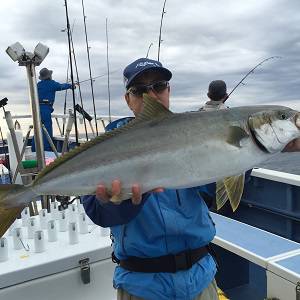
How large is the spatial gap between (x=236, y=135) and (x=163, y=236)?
71 cm

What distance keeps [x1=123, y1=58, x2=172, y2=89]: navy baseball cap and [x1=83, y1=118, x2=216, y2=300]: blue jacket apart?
0.73 meters

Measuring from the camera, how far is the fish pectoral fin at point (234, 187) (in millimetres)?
2041

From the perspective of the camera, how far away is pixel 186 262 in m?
2.29

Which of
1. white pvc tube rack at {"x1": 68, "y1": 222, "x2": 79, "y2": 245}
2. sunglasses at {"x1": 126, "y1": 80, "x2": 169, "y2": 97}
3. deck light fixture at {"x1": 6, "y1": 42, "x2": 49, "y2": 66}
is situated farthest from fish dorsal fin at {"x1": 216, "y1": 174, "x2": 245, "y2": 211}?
deck light fixture at {"x1": 6, "y1": 42, "x2": 49, "y2": 66}

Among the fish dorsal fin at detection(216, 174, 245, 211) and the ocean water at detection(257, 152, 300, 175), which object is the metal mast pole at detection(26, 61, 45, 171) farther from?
the ocean water at detection(257, 152, 300, 175)

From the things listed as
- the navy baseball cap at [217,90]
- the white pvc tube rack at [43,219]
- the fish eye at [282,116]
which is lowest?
the white pvc tube rack at [43,219]

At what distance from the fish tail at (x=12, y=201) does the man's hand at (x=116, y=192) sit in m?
0.39

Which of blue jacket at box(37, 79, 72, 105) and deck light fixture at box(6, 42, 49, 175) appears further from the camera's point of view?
blue jacket at box(37, 79, 72, 105)

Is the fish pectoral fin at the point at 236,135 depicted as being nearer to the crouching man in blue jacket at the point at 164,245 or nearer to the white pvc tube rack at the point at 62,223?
the crouching man in blue jacket at the point at 164,245

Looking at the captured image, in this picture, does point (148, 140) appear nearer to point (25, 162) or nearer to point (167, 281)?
point (167, 281)

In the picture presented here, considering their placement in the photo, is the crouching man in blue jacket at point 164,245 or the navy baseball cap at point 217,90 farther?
the navy baseball cap at point 217,90

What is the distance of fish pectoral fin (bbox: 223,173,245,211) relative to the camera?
6.70 feet

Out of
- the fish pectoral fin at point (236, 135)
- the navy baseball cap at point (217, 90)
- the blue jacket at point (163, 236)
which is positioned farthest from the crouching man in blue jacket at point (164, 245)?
the navy baseball cap at point (217, 90)

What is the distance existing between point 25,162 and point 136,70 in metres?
2.78
